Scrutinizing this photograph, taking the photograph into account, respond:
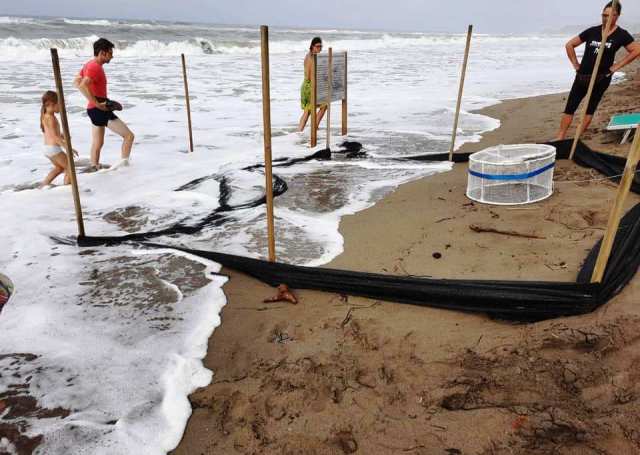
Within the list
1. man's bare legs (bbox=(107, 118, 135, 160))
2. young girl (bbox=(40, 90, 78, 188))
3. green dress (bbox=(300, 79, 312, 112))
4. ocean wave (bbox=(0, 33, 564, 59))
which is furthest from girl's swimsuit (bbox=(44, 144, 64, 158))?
ocean wave (bbox=(0, 33, 564, 59))

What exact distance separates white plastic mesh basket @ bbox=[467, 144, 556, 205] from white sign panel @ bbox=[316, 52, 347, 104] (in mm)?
3504

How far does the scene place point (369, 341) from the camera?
2.72 metres

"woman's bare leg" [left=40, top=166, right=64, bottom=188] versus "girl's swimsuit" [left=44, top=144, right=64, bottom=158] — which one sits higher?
"girl's swimsuit" [left=44, top=144, right=64, bottom=158]

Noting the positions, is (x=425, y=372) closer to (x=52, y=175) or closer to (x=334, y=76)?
(x=52, y=175)

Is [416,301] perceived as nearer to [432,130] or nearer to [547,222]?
[547,222]

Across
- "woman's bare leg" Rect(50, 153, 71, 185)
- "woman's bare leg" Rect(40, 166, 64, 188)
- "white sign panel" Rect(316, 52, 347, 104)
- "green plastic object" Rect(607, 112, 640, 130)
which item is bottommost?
"woman's bare leg" Rect(40, 166, 64, 188)

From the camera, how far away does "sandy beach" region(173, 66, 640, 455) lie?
2002 millimetres

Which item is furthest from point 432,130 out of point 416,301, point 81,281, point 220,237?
point 81,281

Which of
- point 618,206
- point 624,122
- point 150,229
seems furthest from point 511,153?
point 150,229

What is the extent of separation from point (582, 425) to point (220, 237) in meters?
3.30

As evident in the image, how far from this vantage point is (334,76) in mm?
7750

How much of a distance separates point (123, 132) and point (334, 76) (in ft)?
11.7

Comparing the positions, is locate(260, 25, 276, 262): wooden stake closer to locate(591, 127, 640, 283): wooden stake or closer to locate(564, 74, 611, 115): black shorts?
locate(591, 127, 640, 283): wooden stake

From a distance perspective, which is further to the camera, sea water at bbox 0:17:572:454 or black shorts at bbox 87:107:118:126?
black shorts at bbox 87:107:118:126
